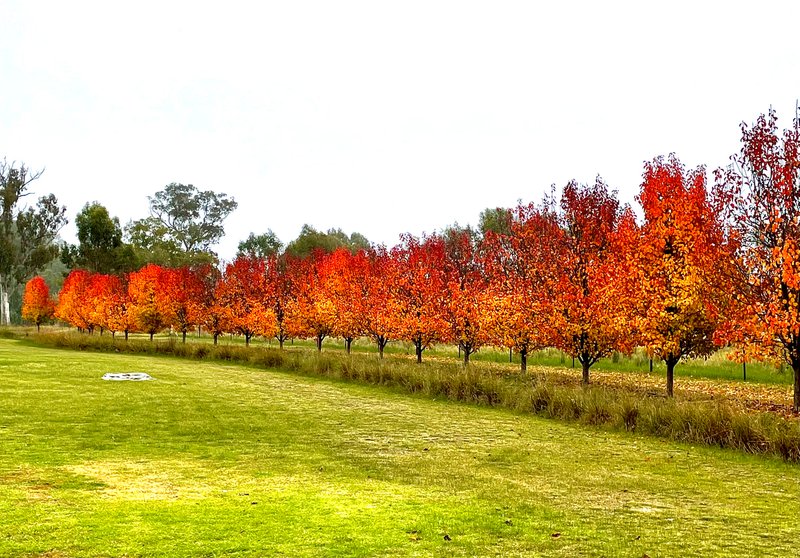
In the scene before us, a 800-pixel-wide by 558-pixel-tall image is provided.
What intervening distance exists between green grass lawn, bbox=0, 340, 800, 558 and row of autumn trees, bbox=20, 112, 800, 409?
229 inches

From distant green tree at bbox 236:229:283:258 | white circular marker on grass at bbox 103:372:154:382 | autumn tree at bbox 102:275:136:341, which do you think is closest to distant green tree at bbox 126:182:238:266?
distant green tree at bbox 236:229:283:258

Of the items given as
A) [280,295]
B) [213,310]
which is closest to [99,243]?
[213,310]

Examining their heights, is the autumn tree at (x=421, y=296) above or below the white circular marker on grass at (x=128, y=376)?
above

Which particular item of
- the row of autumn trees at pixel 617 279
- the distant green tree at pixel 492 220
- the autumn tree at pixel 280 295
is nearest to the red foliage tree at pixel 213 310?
the autumn tree at pixel 280 295

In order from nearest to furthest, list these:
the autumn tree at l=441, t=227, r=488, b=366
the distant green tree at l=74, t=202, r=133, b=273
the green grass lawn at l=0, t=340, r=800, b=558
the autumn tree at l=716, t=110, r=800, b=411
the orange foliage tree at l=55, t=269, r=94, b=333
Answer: the green grass lawn at l=0, t=340, r=800, b=558 < the autumn tree at l=716, t=110, r=800, b=411 < the autumn tree at l=441, t=227, r=488, b=366 < the orange foliage tree at l=55, t=269, r=94, b=333 < the distant green tree at l=74, t=202, r=133, b=273

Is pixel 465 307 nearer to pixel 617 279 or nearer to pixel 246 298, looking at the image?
pixel 617 279

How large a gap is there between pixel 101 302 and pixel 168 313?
7.45m

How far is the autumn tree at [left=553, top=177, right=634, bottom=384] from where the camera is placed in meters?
21.2

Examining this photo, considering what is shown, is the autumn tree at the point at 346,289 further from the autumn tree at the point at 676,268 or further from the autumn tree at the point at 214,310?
the autumn tree at the point at 676,268

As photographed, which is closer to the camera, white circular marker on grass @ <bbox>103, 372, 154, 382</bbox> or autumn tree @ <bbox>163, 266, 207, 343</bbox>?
white circular marker on grass @ <bbox>103, 372, 154, 382</bbox>

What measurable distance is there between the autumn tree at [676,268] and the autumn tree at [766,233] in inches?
38.8

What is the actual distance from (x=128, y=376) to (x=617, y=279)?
670 inches

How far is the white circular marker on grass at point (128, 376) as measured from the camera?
2155cm

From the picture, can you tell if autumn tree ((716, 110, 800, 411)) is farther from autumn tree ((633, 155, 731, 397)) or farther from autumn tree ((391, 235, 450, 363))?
autumn tree ((391, 235, 450, 363))
